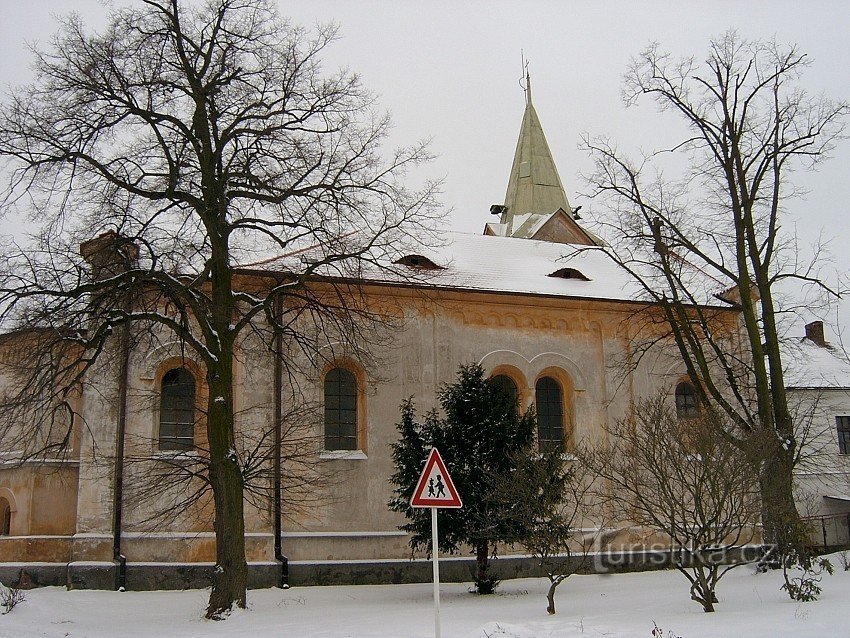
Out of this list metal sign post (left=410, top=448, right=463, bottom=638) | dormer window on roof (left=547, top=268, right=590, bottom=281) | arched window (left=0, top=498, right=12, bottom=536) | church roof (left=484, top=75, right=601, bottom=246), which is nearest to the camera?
metal sign post (left=410, top=448, right=463, bottom=638)

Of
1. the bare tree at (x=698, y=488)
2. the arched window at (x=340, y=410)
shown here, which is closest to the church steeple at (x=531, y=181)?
the arched window at (x=340, y=410)

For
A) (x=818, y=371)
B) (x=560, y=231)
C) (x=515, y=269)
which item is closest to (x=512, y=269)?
(x=515, y=269)

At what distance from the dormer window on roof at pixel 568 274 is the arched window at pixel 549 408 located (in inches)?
132

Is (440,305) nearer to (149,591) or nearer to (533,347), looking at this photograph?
(533,347)

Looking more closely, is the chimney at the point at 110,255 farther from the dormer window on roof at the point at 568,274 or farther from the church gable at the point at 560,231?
the church gable at the point at 560,231

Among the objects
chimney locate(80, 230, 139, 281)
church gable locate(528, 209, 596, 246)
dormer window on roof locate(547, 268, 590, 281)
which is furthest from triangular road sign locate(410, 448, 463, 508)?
church gable locate(528, 209, 596, 246)

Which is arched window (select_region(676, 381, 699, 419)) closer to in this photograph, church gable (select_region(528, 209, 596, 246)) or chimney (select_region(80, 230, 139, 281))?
church gable (select_region(528, 209, 596, 246))

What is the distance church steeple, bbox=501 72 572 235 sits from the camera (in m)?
37.3

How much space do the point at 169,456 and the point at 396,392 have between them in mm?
5790

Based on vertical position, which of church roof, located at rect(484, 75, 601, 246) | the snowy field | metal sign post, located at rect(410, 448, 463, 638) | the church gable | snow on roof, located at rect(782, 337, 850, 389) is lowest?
the snowy field

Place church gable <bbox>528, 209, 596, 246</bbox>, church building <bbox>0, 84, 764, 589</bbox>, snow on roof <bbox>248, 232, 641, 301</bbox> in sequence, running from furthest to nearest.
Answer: church gable <bbox>528, 209, 596, 246</bbox> → snow on roof <bbox>248, 232, 641, 301</bbox> → church building <bbox>0, 84, 764, 589</bbox>

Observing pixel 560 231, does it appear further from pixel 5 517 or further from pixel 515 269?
pixel 5 517

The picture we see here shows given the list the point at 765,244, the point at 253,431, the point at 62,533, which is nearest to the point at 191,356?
the point at 253,431

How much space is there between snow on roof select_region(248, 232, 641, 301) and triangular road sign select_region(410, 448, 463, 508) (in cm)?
1161
